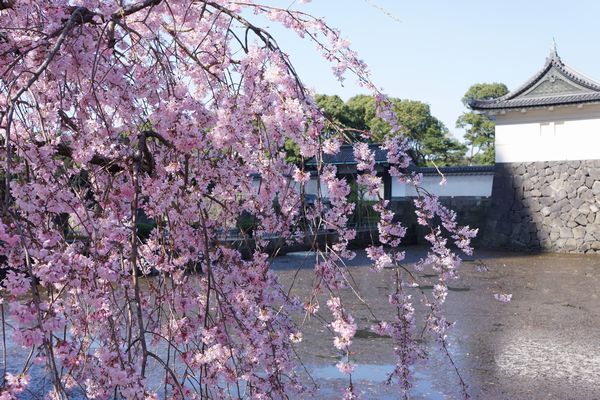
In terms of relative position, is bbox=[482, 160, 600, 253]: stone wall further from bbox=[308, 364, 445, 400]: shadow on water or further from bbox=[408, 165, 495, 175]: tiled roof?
bbox=[308, 364, 445, 400]: shadow on water

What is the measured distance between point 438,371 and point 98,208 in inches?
143

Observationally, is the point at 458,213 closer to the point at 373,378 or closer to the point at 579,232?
the point at 579,232

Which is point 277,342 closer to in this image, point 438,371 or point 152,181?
point 152,181

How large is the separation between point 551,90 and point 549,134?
3.60 ft

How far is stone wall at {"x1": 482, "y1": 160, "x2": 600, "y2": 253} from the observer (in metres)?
15.3

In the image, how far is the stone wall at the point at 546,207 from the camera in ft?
50.1

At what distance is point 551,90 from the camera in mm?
15977

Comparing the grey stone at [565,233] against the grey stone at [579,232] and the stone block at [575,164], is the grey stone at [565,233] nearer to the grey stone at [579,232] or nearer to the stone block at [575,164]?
the grey stone at [579,232]

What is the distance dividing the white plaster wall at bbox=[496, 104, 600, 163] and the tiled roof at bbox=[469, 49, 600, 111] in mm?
356

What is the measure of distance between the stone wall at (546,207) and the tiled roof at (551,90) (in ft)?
5.04

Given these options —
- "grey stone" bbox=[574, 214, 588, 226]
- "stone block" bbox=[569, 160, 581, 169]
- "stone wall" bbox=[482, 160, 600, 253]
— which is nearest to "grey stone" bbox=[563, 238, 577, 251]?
"stone wall" bbox=[482, 160, 600, 253]

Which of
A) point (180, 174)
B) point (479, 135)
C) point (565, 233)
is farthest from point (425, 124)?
point (180, 174)

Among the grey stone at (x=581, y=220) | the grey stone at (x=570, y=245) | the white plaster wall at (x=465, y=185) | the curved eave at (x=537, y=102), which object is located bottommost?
the grey stone at (x=570, y=245)

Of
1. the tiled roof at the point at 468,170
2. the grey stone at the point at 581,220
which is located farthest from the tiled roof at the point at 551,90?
the grey stone at the point at 581,220
